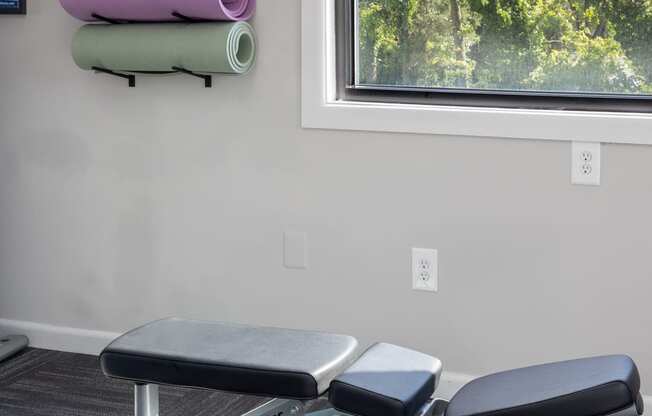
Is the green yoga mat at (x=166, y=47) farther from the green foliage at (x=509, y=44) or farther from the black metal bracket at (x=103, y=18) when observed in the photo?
the green foliage at (x=509, y=44)

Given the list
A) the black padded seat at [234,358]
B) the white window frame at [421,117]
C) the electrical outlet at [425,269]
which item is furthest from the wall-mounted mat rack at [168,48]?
the black padded seat at [234,358]

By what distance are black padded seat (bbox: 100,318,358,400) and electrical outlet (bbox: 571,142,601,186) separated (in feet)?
3.30

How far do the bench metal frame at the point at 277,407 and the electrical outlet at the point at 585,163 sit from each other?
990 millimetres

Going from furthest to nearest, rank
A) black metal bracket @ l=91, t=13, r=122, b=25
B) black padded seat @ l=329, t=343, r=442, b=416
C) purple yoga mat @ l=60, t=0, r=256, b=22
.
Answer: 1. black metal bracket @ l=91, t=13, r=122, b=25
2. purple yoga mat @ l=60, t=0, r=256, b=22
3. black padded seat @ l=329, t=343, r=442, b=416

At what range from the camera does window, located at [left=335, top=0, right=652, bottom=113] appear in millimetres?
2791

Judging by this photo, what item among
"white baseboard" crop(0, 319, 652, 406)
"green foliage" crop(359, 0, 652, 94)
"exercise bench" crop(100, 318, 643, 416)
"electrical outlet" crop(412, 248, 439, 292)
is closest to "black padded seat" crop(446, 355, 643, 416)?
"exercise bench" crop(100, 318, 643, 416)

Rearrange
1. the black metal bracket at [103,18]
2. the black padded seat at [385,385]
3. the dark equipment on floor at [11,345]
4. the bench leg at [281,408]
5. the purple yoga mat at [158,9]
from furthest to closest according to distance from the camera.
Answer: the dark equipment on floor at [11,345] → the black metal bracket at [103,18] → the purple yoga mat at [158,9] → the bench leg at [281,408] → the black padded seat at [385,385]

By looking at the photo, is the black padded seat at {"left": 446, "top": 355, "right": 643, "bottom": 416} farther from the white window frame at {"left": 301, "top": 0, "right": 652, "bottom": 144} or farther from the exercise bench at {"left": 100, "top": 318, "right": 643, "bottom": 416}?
the white window frame at {"left": 301, "top": 0, "right": 652, "bottom": 144}

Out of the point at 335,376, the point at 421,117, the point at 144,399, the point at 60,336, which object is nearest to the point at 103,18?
the point at 421,117

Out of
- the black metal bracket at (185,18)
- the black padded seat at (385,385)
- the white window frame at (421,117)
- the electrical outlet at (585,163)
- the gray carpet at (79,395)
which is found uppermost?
the black metal bracket at (185,18)

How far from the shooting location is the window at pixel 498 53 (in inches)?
110

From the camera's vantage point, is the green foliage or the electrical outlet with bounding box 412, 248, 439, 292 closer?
the green foliage

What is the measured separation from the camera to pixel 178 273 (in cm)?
332

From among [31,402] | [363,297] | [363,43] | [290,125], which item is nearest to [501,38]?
[363,43]
